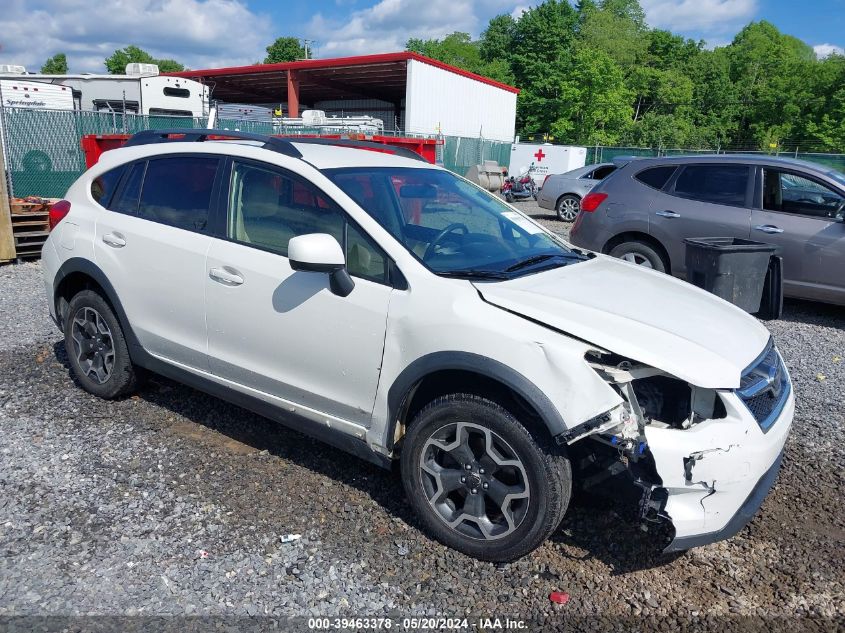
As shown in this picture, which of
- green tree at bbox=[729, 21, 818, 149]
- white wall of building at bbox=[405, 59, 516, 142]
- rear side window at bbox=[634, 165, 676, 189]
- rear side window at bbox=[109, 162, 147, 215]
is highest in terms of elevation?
green tree at bbox=[729, 21, 818, 149]

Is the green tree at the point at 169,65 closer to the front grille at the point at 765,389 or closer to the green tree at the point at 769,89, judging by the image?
the green tree at the point at 769,89

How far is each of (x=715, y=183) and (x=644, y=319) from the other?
17.6ft

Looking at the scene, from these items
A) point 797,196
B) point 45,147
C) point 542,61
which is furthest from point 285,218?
point 542,61

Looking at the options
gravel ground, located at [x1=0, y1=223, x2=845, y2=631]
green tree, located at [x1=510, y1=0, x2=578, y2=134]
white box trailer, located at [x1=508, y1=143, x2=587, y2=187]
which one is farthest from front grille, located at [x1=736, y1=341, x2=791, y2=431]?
green tree, located at [x1=510, y1=0, x2=578, y2=134]

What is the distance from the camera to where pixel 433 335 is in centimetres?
292

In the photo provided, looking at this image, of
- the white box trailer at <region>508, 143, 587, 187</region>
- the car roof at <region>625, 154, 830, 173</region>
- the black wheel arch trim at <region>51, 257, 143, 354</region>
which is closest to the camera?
the black wheel arch trim at <region>51, 257, 143, 354</region>

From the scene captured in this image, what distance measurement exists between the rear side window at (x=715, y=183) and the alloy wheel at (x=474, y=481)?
226 inches

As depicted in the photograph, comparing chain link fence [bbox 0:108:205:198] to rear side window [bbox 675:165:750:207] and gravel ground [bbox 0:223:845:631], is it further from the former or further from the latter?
rear side window [bbox 675:165:750:207]

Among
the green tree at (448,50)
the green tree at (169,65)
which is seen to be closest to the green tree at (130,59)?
the green tree at (169,65)

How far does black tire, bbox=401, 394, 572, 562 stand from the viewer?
2725 millimetres

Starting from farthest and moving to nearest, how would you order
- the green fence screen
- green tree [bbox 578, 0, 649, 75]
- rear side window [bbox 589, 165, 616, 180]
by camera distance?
green tree [bbox 578, 0, 649, 75], rear side window [bbox 589, 165, 616, 180], the green fence screen

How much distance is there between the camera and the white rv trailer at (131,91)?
18.6m

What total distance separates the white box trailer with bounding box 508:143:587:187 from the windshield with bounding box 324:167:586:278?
22125 mm

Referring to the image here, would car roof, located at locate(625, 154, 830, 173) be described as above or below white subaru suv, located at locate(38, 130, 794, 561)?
above
